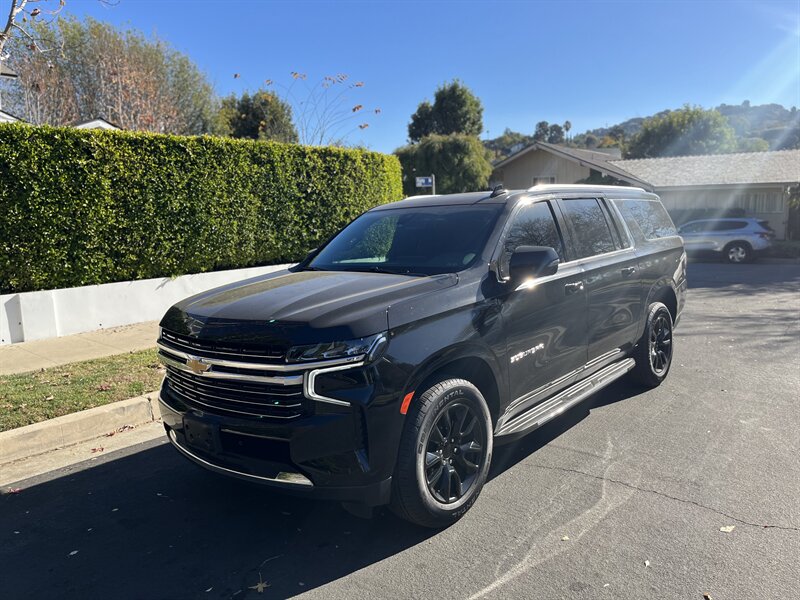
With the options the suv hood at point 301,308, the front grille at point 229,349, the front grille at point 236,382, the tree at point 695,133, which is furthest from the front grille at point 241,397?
the tree at point 695,133

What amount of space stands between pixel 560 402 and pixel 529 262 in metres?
1.21

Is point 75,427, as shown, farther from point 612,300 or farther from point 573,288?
point 612,300

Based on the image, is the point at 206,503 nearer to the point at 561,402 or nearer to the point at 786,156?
the point at 561,402

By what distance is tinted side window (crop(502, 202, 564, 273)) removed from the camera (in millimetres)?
4172

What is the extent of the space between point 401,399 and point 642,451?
2368mm

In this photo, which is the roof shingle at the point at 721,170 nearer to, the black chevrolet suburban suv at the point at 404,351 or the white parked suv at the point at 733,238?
the white parked suv at the point at 733,238

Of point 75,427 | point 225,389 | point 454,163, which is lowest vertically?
point 75,427

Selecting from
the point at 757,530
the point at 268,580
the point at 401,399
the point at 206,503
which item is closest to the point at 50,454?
the point at 206,503

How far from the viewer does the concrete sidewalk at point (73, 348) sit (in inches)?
276

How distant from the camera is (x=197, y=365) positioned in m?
3.33

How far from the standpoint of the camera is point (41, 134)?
801 centimetres

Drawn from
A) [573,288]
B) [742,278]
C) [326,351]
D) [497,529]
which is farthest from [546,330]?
[742,278]

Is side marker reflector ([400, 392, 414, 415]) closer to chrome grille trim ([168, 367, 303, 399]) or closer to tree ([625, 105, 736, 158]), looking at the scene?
chrome grille trim ([168, 367, 303, 399])

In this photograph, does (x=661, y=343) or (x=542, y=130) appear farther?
(x=542, y=130)
